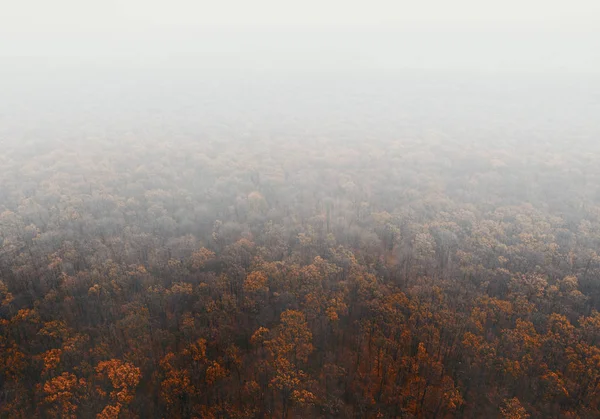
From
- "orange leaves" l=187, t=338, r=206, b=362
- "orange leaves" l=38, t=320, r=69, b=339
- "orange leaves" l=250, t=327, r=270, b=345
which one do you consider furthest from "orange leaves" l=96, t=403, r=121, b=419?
"orange leaves" l=250, t=327, r=270, b=345

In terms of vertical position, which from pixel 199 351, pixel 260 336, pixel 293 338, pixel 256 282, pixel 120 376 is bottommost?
pixel 199 351

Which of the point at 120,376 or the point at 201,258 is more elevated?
the point at 201,258

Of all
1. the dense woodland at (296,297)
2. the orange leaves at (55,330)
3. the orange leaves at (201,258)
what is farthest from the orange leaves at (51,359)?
the orange leaves at (201,258)

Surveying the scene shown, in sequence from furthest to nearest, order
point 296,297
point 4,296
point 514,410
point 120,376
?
point 296,297, point 4,296, point 120,376, point 514,410

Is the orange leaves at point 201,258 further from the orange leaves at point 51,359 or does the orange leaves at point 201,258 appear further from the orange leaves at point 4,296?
the orange leaves at point 4,296

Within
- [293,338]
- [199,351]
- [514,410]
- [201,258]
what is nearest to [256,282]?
[293,338]

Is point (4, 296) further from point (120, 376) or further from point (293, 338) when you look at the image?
point (293, 338)

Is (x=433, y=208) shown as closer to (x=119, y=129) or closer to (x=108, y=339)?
(x=108, y=339)

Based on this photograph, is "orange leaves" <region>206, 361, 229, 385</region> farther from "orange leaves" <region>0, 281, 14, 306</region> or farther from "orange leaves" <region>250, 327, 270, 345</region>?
"orange leaves" <region>0, 281, 14, 306</region>
